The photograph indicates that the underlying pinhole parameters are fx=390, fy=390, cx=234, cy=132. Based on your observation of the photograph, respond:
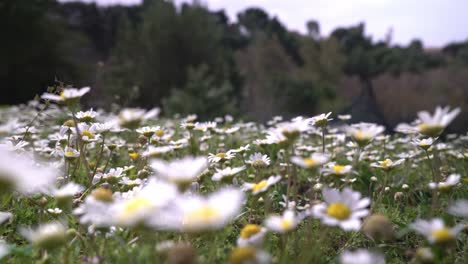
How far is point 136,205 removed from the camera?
76 cm

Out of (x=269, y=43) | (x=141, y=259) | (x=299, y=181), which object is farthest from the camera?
(x=269, y=43)

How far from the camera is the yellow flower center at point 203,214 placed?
72 centimetres

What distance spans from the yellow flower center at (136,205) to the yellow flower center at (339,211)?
43 cm

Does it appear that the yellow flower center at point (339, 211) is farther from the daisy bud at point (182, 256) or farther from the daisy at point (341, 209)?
the daisy bud at point (182, 256)

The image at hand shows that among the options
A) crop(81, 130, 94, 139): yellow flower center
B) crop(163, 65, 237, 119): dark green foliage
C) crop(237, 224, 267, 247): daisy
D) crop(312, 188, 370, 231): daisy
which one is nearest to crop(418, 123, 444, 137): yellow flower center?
crop(312, 188, 370, 231): daisy

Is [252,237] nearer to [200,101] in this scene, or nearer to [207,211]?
[207,211]

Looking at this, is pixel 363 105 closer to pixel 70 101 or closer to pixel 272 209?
pixel 272 209

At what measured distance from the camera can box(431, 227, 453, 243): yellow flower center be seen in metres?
0.82

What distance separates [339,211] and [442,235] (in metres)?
0.22

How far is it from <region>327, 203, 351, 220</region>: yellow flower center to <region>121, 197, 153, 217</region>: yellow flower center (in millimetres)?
431

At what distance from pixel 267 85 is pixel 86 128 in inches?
520

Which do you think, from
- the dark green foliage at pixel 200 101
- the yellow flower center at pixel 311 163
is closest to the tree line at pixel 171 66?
the dark green foliage at pixel 200 101

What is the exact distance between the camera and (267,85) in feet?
48.0

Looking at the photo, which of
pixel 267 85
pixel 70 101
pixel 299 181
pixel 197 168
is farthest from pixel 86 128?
pixel 267 85
